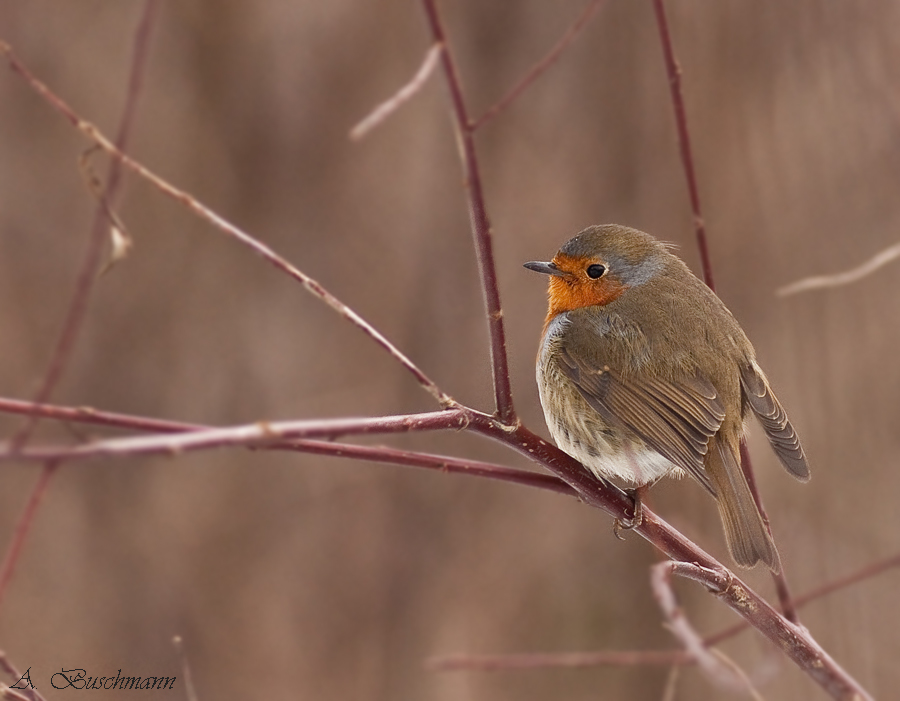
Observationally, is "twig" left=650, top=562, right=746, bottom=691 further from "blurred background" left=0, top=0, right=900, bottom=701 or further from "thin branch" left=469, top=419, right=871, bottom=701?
"blurred background" left=0, top=0, right=900, bottom=701

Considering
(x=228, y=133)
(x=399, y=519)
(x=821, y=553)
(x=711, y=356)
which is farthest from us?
(x=821, y=553)

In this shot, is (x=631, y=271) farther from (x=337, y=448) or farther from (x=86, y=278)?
(x=86, y=278)

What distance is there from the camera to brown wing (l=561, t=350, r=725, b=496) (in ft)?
8.50

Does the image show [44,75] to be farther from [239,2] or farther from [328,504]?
[328,504]

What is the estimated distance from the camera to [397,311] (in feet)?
14.1

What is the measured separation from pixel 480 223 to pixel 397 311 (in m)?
2.82

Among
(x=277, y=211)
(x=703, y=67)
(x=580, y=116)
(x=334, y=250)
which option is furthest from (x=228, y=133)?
(x=703, y=67)

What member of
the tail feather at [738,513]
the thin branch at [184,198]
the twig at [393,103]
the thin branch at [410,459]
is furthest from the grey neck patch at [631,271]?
the twig at [393,103]

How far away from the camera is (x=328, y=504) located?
13.9ft

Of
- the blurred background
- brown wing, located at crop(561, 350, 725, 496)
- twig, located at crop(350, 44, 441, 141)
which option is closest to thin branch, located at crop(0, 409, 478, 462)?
twig, located at crop(350, 44, 441, 141)

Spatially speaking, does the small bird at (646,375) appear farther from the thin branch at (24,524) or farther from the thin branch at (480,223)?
the thin branch at (24,524)

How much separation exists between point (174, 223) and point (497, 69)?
4.91 feet

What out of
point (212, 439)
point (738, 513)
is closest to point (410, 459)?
point (212, 439)

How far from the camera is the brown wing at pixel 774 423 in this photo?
271 centimetres
